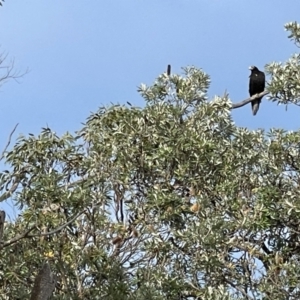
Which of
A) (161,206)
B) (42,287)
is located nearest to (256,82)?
(161,206)

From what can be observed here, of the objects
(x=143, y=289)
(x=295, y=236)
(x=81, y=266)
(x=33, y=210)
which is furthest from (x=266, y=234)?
(x=33, y=210)

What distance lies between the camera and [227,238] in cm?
520

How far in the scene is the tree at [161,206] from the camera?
5137mm

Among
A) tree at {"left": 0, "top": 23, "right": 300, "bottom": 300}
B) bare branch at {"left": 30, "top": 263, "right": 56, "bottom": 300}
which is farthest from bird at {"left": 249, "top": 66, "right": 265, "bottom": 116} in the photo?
bare branch at {"left": 30, "top": 263, "right": 56, "bottom": 300}

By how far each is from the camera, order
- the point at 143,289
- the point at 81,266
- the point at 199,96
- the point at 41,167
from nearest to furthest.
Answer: the point at 143,289 → the point at 81,266 → the point at 41,167 → the point at 199,96

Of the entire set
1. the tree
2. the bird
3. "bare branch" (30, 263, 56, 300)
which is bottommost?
"bare branch" (30, 263, 56, 300)

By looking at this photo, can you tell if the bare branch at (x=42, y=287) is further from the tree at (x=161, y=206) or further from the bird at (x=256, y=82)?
the bird at (x=256, y=82)

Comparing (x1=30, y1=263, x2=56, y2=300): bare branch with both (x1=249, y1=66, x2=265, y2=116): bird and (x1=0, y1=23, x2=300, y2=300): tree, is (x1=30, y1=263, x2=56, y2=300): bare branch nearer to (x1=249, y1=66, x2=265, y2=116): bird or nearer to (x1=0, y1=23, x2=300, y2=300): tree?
(x1=0, y1=23, x2=300, y2=300): tree

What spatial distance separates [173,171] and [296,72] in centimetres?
133

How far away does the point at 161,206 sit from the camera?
527cm

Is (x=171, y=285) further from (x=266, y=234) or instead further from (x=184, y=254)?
(x=266, y=234)

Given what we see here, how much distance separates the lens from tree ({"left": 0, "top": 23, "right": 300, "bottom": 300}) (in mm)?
5137

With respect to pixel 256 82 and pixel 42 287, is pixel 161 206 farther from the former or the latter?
pixel 256 82

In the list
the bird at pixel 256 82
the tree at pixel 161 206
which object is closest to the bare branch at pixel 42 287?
the tree at pixel 161 206
